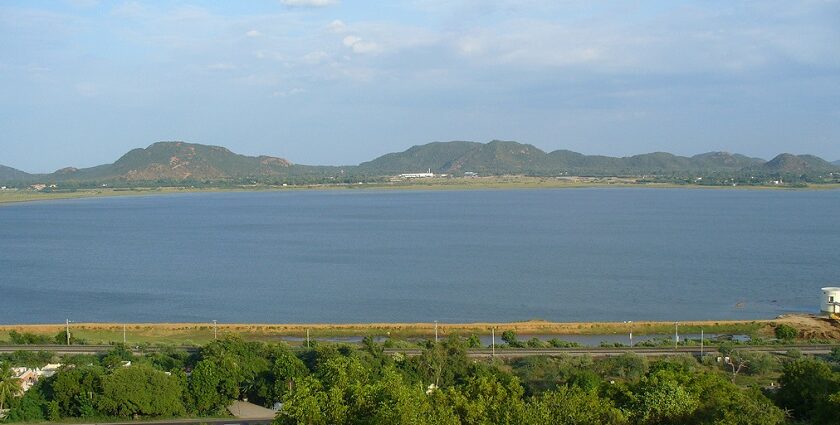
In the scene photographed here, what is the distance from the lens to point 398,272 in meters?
35.7

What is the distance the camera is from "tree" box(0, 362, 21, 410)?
45.2ft

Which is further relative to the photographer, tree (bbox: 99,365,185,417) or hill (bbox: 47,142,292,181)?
hill (bbox: 47,142,292,181)

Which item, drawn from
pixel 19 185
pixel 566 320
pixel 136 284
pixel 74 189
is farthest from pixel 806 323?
pixel 19 185

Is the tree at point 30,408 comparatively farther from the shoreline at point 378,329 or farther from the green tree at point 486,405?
the shoreline at point 378,329

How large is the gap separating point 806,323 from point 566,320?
260 inches

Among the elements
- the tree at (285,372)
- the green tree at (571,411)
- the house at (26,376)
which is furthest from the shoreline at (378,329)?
the green tree at (571,411)

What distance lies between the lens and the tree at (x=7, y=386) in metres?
13.8

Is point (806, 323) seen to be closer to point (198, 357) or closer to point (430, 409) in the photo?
point (198, 357)

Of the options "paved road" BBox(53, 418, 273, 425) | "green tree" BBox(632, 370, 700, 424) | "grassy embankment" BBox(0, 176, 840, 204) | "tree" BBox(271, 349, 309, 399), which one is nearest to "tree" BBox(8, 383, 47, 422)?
"paved road" BBox(53, 418, 273, 425)

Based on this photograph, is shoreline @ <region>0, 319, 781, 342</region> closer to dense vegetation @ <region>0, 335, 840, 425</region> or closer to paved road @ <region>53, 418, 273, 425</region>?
dense vegetation @ <region>0, 335, 840, 425</region>

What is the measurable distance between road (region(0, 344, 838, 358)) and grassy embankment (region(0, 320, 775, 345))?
140 inches

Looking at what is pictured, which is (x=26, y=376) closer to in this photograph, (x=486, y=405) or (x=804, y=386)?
(x=486, y=405)

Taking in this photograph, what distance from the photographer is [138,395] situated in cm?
1369

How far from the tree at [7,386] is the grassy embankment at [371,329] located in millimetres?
9392
